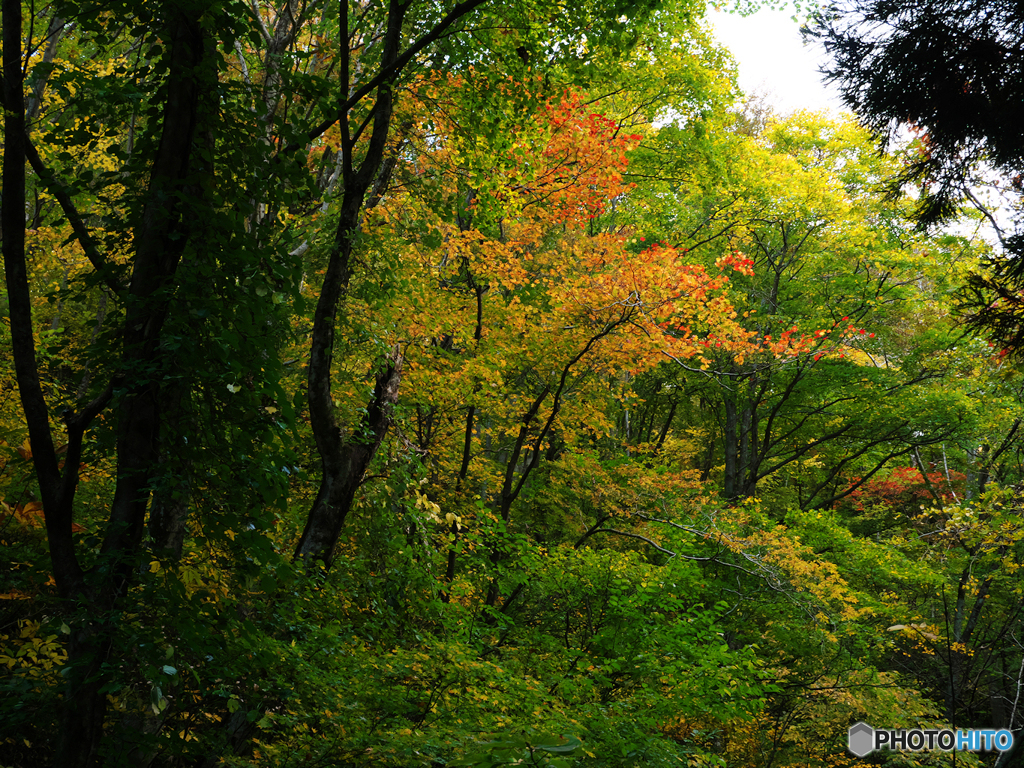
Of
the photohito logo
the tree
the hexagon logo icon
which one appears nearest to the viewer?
the tree

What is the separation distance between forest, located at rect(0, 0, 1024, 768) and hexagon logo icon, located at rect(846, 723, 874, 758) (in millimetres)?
725

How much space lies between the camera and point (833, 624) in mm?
9781

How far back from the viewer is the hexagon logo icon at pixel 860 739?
31.1 ft

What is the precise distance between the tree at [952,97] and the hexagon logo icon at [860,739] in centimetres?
811

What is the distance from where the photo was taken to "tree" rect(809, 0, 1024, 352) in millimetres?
4055

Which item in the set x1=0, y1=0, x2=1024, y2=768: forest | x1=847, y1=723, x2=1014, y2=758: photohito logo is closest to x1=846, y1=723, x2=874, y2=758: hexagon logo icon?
x1=847, y1=723, x2=1014, y2=758: photohito logo

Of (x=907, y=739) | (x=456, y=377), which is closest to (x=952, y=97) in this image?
(x=456, y=377)

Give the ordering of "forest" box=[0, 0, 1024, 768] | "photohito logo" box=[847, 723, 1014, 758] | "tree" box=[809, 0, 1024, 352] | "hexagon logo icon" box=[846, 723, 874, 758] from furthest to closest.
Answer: "hexagon logo icon" box=[846, 723, 874, 758] < "photohito logo" box=[847, 723, 1014, 758] < "tree" box=[809, 0, 1024, 352] < "forest" box=[0, 0, 1024, 768]

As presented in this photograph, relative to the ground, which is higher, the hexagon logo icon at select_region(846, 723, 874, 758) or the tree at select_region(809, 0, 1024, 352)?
the tree at select_region(809, 0, 1024, 352)

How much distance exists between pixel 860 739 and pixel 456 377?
28.4ft

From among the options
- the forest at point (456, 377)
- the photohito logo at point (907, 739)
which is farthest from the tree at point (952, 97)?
the photohito logo at point (907, 739)

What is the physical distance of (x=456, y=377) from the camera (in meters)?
8.38

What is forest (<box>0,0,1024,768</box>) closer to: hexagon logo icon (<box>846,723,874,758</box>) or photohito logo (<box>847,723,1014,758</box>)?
photohito logo (<box>847,723,1014,758</box>)

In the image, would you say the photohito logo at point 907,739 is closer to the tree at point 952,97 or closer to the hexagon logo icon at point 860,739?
the hexagon logo icon at point 860,739
